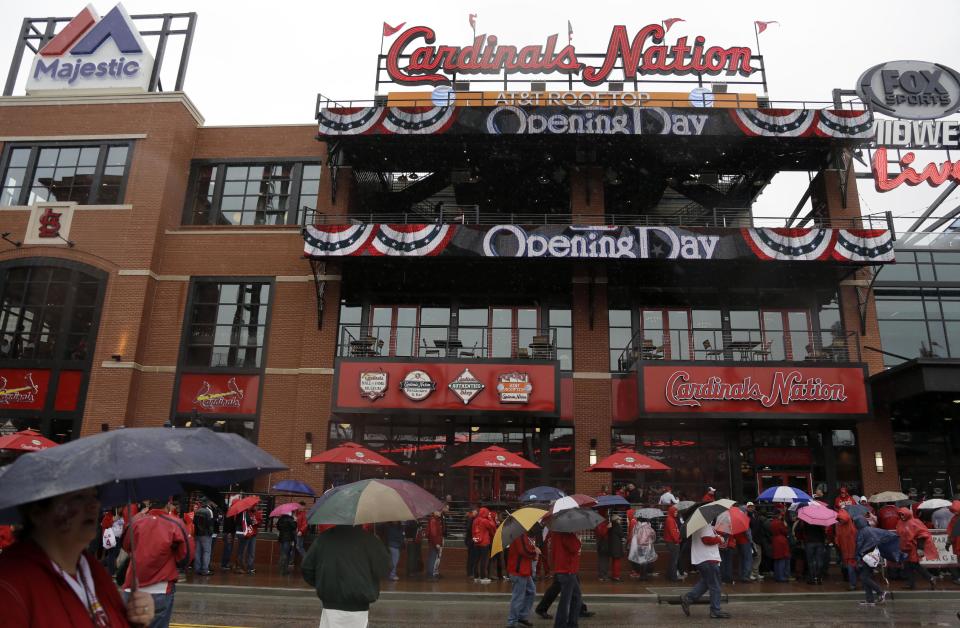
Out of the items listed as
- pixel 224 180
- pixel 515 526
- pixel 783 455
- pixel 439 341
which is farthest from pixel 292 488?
pixel 783 455

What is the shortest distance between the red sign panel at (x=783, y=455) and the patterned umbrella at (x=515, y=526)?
15572mm

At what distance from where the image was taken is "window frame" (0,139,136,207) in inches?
1014

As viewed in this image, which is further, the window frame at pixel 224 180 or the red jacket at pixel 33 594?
the window frame at pixel 224 180

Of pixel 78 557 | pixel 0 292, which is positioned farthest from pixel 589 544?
pixel 0 292

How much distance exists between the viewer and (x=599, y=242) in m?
22.2

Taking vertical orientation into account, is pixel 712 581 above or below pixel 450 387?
below

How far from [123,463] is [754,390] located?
67.3 ft

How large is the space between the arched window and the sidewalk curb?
12165mm

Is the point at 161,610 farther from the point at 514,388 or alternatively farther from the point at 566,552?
the point at 514,388

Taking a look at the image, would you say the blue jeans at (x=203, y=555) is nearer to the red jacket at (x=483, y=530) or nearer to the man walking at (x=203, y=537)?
the man walking at (x=203, y=537)

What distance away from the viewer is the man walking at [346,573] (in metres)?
6.57

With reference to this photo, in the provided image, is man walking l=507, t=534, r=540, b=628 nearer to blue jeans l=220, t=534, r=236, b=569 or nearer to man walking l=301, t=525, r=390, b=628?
man walking l=301, t=525, r=390, b=628

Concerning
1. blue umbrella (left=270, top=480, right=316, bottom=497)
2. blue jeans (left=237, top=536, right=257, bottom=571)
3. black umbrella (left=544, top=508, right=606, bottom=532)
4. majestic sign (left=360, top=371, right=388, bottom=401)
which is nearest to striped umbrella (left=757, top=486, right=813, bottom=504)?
black umbrella (left=544, top=508, right=606, bottom=532)

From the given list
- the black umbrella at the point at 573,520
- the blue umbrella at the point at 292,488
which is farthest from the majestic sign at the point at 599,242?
the black umbrella at the point at 573,520
